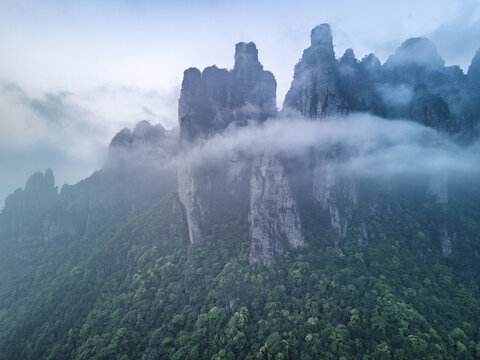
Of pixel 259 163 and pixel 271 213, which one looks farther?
pixel 259 163

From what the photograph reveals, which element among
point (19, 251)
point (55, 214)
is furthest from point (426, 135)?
point (19, 251)

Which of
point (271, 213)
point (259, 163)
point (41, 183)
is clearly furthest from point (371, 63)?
point (41, 183)

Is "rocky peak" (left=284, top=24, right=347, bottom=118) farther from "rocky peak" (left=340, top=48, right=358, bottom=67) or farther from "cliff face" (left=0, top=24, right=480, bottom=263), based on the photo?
"rocky peak" (left=340, top=48, right=358, bottom=67)

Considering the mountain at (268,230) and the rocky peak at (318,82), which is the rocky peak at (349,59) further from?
the rocky peak at (318,82)

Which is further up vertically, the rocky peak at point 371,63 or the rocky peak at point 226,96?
the rocky peak at point 371,63

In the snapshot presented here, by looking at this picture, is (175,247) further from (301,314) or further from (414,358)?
(414,358)

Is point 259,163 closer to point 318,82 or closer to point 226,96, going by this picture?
point 226,96

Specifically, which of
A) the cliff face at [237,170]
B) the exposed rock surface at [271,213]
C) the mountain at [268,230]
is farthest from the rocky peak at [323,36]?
the exposed rock surface at [271,213]
